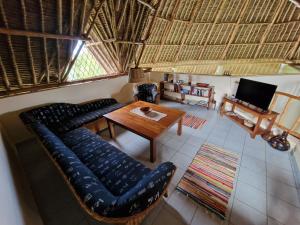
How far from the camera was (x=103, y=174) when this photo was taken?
1664 millimetres

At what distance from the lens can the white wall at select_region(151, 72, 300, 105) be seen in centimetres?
321

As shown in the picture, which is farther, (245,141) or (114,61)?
(114,61)

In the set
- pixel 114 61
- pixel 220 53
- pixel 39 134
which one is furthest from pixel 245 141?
pixel 220 53

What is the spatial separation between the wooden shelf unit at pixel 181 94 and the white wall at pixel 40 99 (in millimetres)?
1747

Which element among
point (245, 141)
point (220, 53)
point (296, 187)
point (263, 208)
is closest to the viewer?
point (263, 208)

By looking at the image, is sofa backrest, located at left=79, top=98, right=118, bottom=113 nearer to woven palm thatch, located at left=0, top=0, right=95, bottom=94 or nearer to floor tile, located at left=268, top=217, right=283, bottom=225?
woven palm thatch, located at left=0, top=0, right=95, bottom=94

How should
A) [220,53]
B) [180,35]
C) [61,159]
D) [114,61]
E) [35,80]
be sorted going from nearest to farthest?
[61,159] < [35,80] < [114,61] < [180,35] < [220,53]

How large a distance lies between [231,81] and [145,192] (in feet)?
12.5

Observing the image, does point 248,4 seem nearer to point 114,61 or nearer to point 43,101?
point 114,61

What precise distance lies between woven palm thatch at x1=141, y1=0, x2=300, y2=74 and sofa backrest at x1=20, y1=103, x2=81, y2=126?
3.55 meters

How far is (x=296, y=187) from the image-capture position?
1.98m

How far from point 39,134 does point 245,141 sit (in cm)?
351

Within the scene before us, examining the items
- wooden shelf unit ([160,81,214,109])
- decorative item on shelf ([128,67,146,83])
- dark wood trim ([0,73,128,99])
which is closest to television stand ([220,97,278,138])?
wooden shelf unit ([160,81,214,109])

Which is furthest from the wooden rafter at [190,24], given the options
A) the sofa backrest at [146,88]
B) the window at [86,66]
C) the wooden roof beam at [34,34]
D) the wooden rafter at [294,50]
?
the wooden rafter at [294,50]
